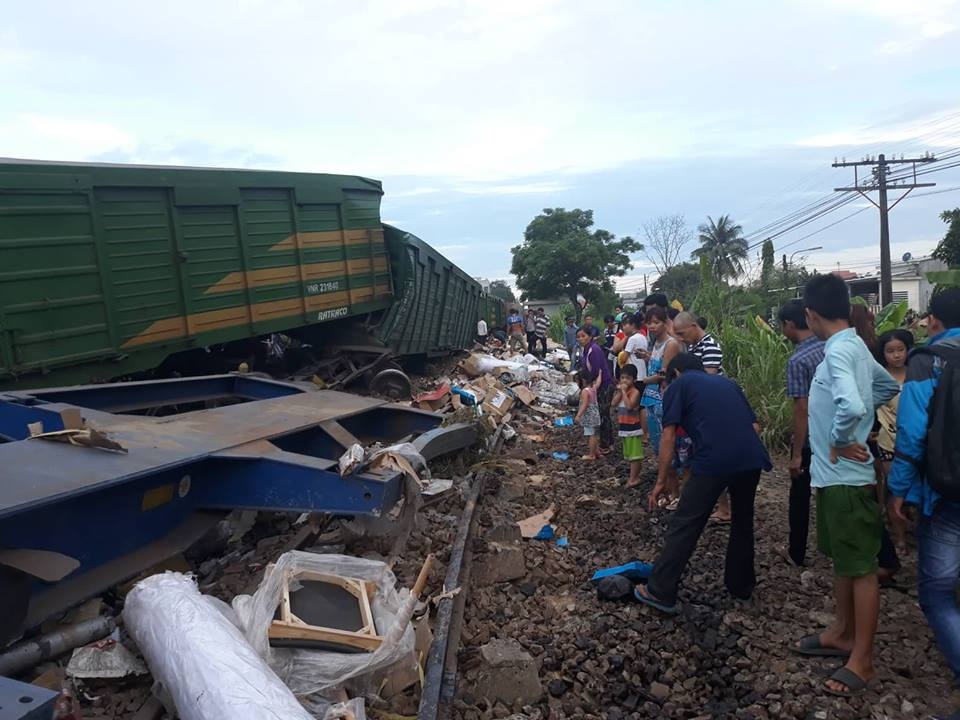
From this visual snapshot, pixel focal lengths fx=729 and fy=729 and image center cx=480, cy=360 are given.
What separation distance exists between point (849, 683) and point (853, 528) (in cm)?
70

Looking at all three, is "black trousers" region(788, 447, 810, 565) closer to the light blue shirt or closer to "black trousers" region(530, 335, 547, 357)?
the light blue shirt

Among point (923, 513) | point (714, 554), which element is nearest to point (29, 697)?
point (923, 513)

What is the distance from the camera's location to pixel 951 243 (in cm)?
1906

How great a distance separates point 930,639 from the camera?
144 inches

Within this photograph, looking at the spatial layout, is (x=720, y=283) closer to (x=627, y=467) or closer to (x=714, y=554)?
(x=627, y=467)

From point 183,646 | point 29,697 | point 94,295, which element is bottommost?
point 183,646

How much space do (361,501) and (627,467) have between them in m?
4.64

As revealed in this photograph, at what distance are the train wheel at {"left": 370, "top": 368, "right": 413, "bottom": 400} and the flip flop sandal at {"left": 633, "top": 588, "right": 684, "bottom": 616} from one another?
7.31 meters

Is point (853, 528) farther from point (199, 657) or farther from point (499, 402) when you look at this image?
point (499, 402)

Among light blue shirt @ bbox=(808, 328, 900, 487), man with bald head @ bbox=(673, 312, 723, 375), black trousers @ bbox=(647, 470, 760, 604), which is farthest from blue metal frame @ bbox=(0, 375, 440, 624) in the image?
man with bald head @ bbox=(673, 312, 723, 375)

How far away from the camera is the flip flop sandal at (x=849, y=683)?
10.7 feet

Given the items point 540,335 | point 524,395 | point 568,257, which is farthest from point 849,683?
point 568,257

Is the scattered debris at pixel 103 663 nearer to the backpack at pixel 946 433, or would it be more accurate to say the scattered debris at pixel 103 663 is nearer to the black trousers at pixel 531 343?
the backpack at pixel 946 433

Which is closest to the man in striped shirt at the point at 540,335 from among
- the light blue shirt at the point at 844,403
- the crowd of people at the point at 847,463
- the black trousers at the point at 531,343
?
the black trousers at the point at 531,343
